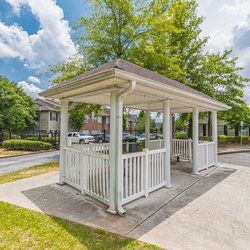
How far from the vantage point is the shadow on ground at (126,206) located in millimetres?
3201

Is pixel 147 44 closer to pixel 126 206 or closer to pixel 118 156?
pixel 118 156

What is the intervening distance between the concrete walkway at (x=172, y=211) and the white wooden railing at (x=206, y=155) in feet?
4.33

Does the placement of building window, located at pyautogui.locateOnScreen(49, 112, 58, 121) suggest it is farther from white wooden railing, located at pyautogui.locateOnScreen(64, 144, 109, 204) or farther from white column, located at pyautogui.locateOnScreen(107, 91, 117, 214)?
white column, located at pyautogui.locateOnScreen(107, 91, 117, 214)

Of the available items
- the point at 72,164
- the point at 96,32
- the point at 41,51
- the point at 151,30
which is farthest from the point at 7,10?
the point at 72,164

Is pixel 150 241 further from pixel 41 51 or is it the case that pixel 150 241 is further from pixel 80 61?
pixel 41 51

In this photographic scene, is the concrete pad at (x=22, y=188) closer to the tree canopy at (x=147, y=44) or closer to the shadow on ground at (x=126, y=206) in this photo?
the shadow on ground at (x=126, y=206)

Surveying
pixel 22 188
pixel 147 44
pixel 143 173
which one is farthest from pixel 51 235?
pixel 147 44

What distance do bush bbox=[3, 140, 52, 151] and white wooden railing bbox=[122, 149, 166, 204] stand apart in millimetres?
12850

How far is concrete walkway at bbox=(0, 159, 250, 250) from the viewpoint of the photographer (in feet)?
9.28

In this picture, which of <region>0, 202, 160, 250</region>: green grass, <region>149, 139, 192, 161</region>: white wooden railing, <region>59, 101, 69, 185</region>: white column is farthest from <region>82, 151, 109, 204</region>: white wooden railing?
<region>149, 139, 192, 161</region>: white wooden railing

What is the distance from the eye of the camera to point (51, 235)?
2.84m

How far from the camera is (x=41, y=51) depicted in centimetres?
1407

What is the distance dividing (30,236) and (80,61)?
11356 millimetres

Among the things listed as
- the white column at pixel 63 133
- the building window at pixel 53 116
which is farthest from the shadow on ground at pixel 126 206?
the building window at pixel 53 116
